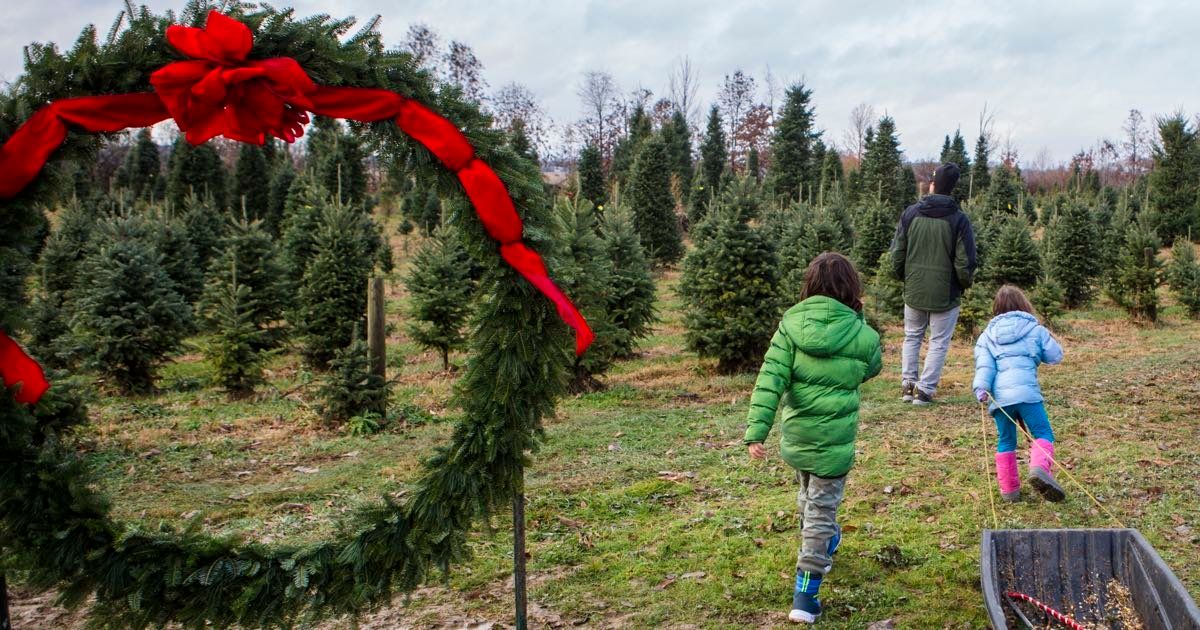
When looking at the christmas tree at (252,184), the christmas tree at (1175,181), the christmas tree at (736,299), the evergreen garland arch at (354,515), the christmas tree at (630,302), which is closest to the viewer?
the evergreen garland arch at (354,515)

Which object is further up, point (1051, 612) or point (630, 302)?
point (630, 302)

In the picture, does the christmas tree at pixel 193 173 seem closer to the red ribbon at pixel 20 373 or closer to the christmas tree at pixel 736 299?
the christmas tree at pixel 736 299

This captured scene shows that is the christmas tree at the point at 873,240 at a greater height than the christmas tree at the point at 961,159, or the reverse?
the christmas tree at the point at 961,159

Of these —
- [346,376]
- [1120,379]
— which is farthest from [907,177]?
[346,376]

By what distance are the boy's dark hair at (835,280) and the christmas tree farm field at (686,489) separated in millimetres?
1469

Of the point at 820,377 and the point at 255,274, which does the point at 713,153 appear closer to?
the point at 255,274

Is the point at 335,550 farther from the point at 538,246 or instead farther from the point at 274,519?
the point at 274,519

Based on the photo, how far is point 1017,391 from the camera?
4930mm

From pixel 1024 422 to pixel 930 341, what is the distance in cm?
231

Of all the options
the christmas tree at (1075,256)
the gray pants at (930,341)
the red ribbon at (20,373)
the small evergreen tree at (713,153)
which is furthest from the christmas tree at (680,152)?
the red ribbon at (20,373)

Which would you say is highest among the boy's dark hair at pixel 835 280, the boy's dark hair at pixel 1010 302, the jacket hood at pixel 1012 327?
the boy's dark hair at pixel 835 280

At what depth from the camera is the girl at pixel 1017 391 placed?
4.95 meters

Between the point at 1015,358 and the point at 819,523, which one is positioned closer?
the point at 819,523

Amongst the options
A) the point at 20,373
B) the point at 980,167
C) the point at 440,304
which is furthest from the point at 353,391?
the point at 980,167
